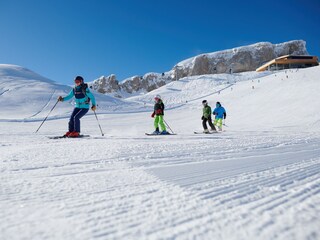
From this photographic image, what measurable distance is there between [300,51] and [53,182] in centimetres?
11204

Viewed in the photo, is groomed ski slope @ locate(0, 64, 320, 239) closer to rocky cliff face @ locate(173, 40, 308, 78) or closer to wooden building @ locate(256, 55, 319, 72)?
wooden building @ locate(256, 55, 319, 72)

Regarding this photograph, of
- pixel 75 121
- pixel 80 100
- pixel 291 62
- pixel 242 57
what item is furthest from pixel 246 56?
pixel 75 121

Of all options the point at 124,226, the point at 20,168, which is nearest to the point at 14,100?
the point at 20,168

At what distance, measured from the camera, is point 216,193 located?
69.6 inches

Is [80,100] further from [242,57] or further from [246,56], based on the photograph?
[246,56]

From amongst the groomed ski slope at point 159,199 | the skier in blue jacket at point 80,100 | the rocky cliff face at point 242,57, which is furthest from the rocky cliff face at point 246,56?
the groomed ski slope at point 159,199

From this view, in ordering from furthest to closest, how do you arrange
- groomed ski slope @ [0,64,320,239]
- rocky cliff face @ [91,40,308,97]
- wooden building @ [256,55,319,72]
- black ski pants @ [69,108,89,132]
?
1. rocky cliff face @ [91,40,308,97]
2. wooden building @ [256,55,319,72]
3. black ski pants @ [69,108,89,132]
4. groomed ski slope @ [0,64,320,239]

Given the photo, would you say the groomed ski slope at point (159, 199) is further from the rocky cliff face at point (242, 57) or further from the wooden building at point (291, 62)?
the rocky cliff face at point (242, 57)

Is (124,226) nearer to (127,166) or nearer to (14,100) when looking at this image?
(127,166)

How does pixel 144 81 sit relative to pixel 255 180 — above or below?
above

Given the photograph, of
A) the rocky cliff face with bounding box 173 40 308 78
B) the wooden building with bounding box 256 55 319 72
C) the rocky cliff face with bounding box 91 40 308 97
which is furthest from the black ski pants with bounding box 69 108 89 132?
the rocky cliff face with bounding box 173 40 308 78

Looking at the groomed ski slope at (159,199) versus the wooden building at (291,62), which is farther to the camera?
the wooden building at (291,62)

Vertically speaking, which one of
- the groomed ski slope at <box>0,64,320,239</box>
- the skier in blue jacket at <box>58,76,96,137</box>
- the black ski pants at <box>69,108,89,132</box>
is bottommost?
the groomed ski slope at <box>0,64,320,239</box>

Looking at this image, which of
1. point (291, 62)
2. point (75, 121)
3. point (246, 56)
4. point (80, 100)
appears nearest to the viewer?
point (75, 121)
